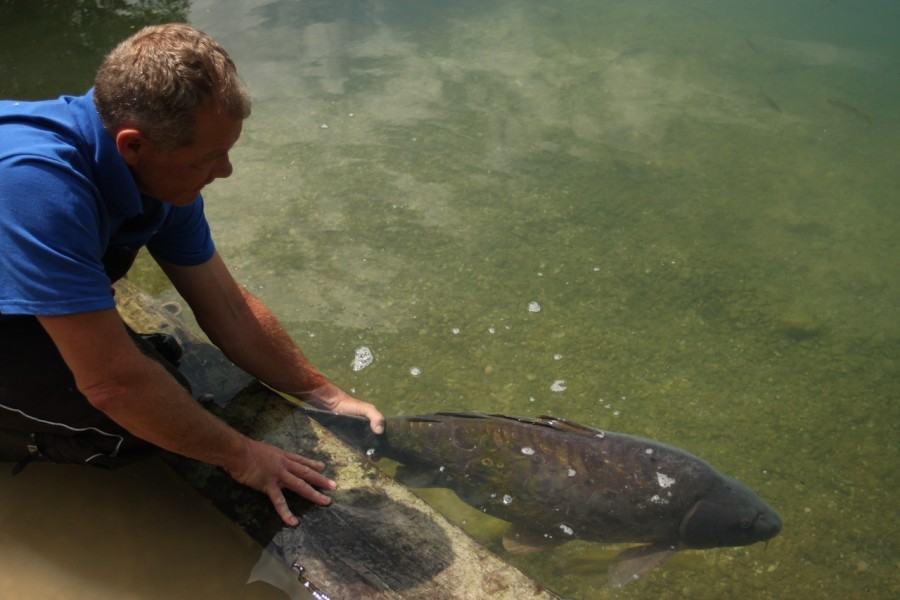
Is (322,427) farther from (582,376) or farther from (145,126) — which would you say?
(582,376)

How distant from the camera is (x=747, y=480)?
406 cm

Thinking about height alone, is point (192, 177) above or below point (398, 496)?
above

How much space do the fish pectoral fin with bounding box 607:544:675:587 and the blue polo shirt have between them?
248 centimetres

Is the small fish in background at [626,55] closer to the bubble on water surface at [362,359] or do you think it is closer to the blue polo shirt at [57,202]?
the bubble on water surface at [362,359]

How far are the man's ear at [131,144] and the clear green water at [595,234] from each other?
7.15ft

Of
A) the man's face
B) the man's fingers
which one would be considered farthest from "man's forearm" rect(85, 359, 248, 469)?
the man's face

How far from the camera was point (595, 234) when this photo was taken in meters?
5.57

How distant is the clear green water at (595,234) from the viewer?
4227 mm

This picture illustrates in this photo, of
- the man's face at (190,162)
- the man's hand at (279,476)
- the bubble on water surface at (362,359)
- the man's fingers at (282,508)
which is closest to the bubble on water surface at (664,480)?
the man's hand at (279,476)

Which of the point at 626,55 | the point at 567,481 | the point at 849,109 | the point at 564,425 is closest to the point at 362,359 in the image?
the point at 564,425

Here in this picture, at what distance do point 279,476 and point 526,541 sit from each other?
4.28 feet

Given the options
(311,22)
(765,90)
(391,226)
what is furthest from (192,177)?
(765,90)

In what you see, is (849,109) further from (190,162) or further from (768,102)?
(190,162)

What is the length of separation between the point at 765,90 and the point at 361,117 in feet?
14.2
